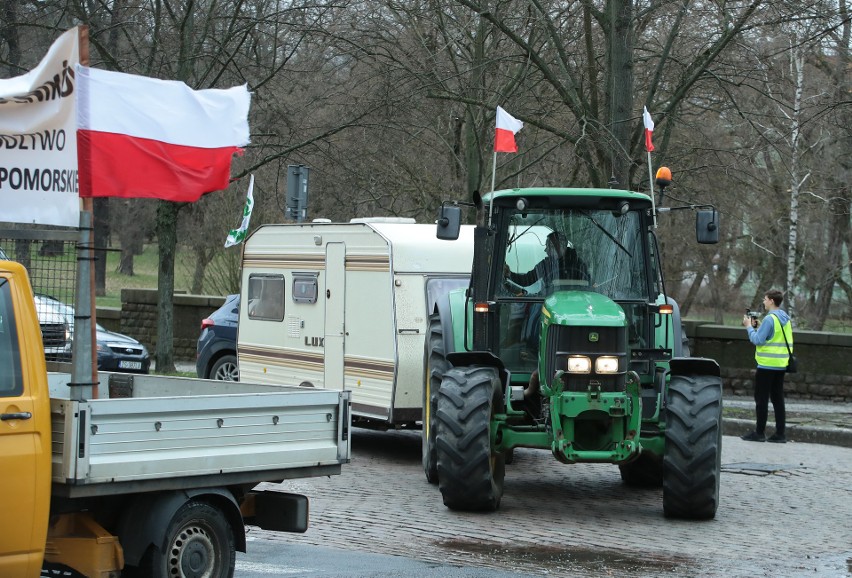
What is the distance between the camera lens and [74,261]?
7266 mm

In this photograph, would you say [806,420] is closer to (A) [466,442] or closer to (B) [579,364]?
(B) [579,364]

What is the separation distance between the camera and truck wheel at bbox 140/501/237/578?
6.63 meters

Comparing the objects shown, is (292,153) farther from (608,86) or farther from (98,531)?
(98,531)

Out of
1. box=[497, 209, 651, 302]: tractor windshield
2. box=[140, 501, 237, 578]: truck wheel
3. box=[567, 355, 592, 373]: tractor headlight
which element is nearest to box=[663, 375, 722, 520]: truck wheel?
box=[567, 355, 592, 373]: tractor headlight

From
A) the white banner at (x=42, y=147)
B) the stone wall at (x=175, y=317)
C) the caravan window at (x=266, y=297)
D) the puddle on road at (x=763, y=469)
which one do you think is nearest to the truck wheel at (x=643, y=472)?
the puddle on road at (x=763, y=469)

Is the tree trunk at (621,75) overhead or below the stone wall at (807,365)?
overhead

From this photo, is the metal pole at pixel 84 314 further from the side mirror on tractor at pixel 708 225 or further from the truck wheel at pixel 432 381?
the side mirror on tractor at pixel 708 225

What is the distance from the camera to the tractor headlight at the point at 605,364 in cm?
1017

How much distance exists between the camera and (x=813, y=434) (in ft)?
56.0

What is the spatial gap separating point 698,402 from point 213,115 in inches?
198

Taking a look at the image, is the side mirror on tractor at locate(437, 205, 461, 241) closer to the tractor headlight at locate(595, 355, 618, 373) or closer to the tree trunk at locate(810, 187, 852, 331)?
the tractor headlight at locate(595, 355, 618, 373)

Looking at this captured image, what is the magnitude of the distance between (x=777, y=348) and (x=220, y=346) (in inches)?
313

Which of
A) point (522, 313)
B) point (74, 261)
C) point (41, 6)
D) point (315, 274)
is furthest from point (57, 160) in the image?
point (41, 6)

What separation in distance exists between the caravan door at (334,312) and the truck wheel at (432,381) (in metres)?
2.24
